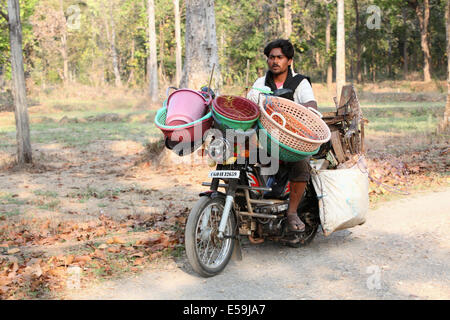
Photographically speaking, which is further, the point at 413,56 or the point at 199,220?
the point at 413,56

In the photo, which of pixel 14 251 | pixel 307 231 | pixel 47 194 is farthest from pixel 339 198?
pixel 47 194

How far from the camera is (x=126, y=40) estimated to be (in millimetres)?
Result: 64875

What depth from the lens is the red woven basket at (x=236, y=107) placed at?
458cm

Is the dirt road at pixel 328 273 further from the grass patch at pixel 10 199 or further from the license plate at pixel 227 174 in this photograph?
the grass patch at pixel 10 199

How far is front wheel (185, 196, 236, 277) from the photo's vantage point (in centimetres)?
457

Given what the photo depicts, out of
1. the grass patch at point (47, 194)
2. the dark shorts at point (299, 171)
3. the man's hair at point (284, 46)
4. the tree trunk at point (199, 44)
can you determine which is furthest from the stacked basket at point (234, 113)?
the tree trunk at point (199, 44)

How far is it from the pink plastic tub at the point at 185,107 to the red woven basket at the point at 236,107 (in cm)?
15

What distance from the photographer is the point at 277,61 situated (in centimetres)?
548

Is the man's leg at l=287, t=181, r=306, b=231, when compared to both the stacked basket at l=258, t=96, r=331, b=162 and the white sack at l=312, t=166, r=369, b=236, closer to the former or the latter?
the white sack at l=312, t=166, r=369, b=236

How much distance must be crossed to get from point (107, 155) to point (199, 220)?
34.5 ft

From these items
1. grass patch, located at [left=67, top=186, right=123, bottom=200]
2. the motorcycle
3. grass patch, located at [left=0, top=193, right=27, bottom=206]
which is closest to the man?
the motorcycle

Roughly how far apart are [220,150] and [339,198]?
4.84 ft

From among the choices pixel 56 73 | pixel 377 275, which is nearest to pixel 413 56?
pixel 56 73
